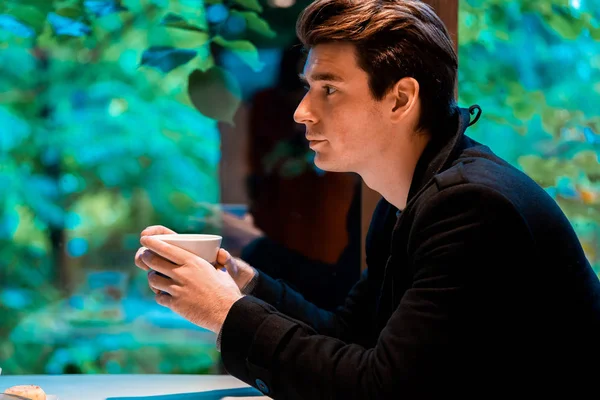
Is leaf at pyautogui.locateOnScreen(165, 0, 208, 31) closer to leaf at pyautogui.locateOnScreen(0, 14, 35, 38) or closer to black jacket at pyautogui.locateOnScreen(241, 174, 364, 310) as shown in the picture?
leaf at pyautogui.locateOnScreen(0, 14, 35, 38)

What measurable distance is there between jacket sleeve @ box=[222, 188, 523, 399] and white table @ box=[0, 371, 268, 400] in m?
0.47

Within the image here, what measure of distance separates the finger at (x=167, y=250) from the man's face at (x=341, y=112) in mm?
382

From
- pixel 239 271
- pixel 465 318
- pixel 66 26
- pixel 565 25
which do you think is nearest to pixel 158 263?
pixel 239 271

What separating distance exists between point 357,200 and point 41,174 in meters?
1.03

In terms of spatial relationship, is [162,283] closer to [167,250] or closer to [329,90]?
[167,250]

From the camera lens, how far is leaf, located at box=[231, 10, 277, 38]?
1.89 meters

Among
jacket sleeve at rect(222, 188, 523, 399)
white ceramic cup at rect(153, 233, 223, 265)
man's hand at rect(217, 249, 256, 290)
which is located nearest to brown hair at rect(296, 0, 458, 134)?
jacket sleeve at rect(222, 188, 523, 399)

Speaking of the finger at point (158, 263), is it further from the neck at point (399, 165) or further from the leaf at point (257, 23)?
the leaf at point (257, 23)

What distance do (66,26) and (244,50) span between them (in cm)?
57

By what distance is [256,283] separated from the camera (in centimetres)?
152

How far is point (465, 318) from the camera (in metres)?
0.92

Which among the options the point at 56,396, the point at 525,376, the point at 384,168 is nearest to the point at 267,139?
the point at 384,168

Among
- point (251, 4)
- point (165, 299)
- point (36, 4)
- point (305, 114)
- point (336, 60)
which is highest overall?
point (251, 4)

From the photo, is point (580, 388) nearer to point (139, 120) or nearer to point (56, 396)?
point (56, 396)
